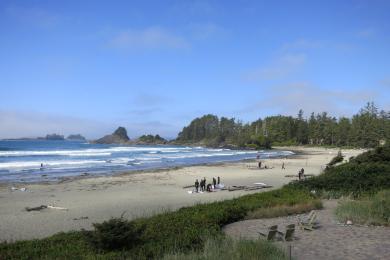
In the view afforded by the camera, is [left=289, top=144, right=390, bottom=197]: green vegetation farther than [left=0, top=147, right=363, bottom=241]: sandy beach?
Yes

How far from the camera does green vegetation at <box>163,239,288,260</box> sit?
8328mm

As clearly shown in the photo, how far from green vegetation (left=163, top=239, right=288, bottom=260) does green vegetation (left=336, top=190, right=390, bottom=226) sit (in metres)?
6.11

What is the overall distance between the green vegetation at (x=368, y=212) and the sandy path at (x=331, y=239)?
390 millimetres

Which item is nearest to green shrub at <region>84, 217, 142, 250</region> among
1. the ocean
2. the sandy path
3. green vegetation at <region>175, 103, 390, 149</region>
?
the sandy path

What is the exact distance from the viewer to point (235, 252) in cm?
856

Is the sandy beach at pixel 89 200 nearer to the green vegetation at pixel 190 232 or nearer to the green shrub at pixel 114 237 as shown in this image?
the green vegetation at pixel 190 232

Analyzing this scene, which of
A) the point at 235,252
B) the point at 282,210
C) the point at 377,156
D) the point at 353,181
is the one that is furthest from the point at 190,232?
the point at 377,156

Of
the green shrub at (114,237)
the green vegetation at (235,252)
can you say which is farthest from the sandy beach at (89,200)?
the green vegetation at (235,252)

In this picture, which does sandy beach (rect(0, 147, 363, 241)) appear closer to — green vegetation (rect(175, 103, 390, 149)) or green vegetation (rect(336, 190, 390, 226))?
green vegetation (rect(336, 190, 390, 226))

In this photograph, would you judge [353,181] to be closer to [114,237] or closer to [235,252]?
[235,252]

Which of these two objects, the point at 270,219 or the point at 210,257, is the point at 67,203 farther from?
the point at 210,257

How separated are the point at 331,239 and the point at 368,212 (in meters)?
3.22

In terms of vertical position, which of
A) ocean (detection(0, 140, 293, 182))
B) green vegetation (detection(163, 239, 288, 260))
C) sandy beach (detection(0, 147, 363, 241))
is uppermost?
green vegetation (detection(163, 239, 288, 260))

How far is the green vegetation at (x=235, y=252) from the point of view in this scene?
27.3 feet
